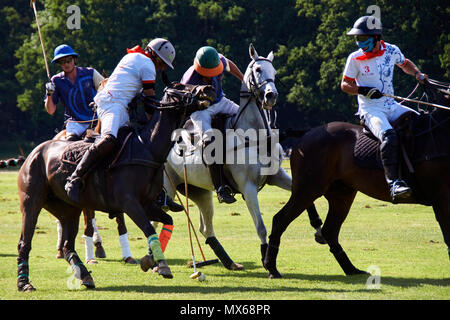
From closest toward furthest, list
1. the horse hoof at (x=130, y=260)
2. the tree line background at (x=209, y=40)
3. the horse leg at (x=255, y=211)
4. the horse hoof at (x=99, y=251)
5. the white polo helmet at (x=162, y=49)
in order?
the white polo helmet at (x=162, y=49) → the horse leg at (x=255, y=211) → the horse hoof at (x=130, y=260) → the horse hoof at (x=99, y=251) → the tree line background at (x=209, y=40)

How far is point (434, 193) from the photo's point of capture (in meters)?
9.01

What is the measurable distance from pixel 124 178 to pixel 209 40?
45949 mm

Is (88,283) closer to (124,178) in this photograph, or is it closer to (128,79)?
(124,178)

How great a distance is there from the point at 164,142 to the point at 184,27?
162ft

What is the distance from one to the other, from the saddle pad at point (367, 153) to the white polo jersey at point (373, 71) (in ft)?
1.25

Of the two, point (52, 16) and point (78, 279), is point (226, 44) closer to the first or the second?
point (52, 16)

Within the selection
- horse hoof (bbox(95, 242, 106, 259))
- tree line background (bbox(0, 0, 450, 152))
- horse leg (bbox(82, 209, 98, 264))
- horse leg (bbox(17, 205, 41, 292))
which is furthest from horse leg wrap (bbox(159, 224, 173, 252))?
tree line background (bbox(0, 0, 450, 152))

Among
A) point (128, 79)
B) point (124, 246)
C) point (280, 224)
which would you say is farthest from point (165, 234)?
point (128, 79)

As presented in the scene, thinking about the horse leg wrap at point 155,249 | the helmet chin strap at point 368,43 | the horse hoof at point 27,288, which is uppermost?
the helmet chin strap at point 368,43

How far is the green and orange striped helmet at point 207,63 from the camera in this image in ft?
36.5

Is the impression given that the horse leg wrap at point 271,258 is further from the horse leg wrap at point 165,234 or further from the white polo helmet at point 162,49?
the white polo helmet at point 162,49

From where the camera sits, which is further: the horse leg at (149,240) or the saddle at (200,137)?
the saddle at (200,137)

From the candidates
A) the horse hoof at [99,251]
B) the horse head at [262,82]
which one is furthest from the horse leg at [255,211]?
the horse hoof at [99,251]

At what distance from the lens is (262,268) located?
36.1 feet
